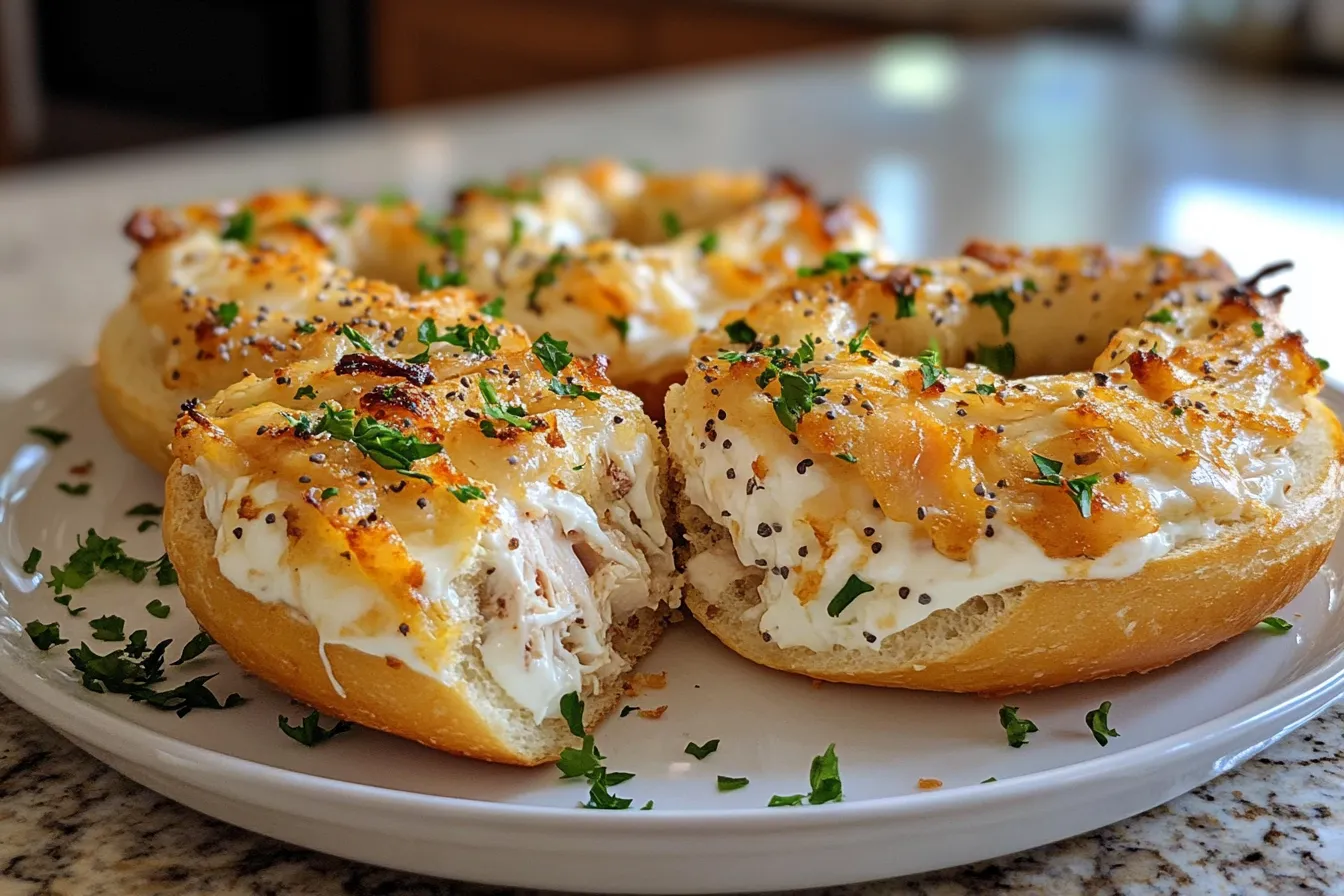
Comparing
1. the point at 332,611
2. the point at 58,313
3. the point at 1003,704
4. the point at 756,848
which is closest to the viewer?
the point at 756,848

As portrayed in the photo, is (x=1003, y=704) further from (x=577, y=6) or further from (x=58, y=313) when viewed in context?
(x=577, y=6)

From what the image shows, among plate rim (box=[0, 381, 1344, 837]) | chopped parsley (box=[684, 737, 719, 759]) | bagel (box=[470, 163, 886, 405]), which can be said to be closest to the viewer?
plate rim (box=[0, 381, 1344, 837])

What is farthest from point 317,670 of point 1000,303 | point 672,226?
point 672,226

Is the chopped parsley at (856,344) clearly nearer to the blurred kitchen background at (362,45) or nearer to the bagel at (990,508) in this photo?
the bagel at (990,508)

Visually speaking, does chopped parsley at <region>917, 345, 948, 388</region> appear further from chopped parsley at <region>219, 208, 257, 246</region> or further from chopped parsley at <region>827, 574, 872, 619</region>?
chopped parsley at <region>219, 208, 257, 246</region>

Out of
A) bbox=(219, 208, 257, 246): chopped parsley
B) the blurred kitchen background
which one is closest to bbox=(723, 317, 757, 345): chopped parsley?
bbox=(219, 208, 257, 246): chopped parsley

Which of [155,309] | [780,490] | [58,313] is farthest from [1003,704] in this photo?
[58,313]
